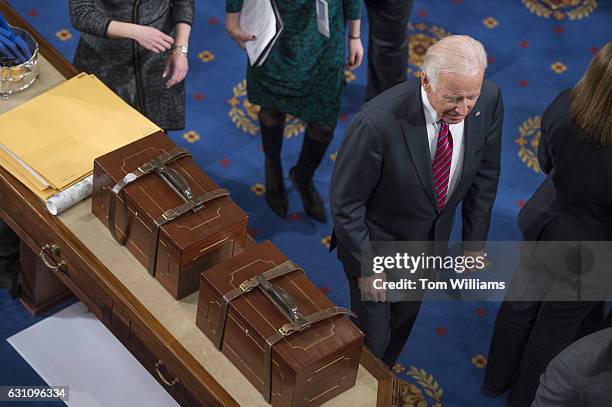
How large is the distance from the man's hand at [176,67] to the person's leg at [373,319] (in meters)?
1.03

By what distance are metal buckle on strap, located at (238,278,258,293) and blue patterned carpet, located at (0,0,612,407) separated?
1.36 metres

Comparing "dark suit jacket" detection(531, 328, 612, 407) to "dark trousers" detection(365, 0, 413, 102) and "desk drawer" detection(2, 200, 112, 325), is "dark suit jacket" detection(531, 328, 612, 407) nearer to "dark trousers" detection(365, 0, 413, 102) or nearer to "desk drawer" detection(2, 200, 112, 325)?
"desk drawer" detection(2, 200, 112, 325)

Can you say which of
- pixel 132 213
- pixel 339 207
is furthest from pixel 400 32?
pixel 132 213

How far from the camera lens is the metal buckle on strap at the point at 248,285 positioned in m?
3.15

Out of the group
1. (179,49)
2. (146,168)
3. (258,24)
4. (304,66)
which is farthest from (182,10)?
(146,168)

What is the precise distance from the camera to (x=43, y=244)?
3.70m

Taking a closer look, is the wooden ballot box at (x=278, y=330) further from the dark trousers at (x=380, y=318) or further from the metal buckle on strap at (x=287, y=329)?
the dark trousers at (x=380, y=318)

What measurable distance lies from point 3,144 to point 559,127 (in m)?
1.84

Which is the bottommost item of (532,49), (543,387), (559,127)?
(532,49)

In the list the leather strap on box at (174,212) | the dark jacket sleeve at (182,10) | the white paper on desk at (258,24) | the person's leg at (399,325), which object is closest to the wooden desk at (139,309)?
the leather strap on box at (174,212)

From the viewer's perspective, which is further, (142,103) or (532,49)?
(532,49)

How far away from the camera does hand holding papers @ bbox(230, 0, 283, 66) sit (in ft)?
14.1

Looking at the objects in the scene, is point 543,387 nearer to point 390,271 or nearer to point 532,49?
point 390,271

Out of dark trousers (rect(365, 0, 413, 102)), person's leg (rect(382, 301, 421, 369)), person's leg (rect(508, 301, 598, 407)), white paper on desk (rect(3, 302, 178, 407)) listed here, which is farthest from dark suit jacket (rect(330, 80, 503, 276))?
dark trousers (rect(365, 0, 413, 102))
